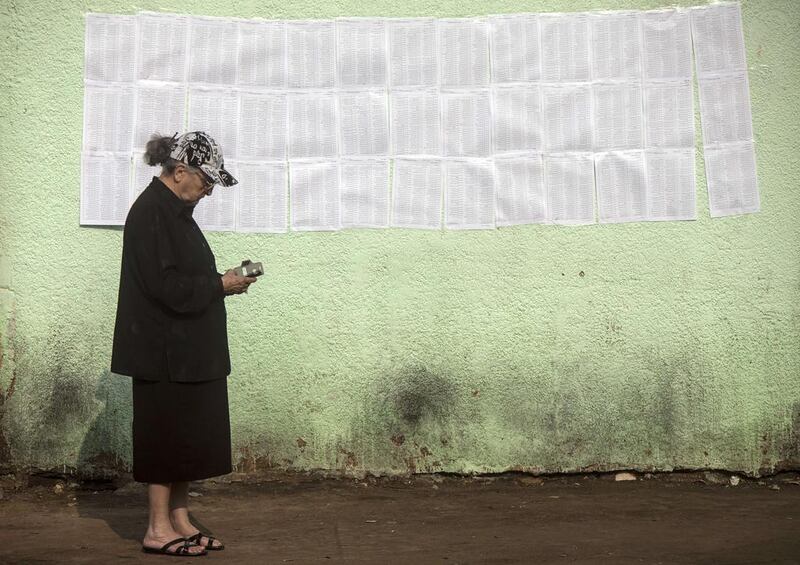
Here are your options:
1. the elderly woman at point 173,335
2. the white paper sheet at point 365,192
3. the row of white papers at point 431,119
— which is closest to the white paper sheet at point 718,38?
the row of white papers at point 431,119

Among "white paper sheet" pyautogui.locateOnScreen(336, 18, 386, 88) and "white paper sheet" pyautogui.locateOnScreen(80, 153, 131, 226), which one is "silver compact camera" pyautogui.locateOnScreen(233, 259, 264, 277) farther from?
"white paper sheet" pyautogui.locateOnScreen(336, 18, 386, 88)

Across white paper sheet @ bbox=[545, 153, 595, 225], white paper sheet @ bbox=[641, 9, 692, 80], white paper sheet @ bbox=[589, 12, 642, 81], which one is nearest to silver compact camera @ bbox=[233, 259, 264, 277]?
white paper sheet @ bbox=[545, 153, 595, 225]

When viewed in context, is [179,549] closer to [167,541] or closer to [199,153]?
[167,541]

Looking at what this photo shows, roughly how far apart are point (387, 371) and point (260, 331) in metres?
0.79

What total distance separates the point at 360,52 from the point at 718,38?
214 centimetres

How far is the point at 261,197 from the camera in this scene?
618 centimetres

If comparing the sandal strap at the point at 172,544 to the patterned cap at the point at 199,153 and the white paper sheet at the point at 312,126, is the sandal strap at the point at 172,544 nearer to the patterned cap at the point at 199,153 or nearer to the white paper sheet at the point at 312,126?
the patterned cap at the point at 199,153

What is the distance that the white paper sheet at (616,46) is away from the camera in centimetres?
629

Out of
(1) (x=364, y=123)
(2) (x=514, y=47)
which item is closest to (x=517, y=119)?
(2) (x=514, y=47)

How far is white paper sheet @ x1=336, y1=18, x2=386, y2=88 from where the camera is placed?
6223 millimetres

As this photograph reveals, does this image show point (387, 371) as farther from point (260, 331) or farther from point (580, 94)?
point (580, 94)

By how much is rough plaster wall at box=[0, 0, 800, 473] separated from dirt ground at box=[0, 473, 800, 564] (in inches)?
5.5

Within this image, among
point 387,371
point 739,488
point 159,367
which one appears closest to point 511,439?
point 387,371

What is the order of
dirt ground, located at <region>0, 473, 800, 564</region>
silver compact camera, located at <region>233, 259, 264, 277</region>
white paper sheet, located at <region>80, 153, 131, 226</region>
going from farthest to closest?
white paper sheet, located at <region>80, 153, 131, 226</region> < dirt ground, located at <region>0, 473, 800, 564</region> < silver compact camera, located at <region>233, 259, 264, 277</region>
